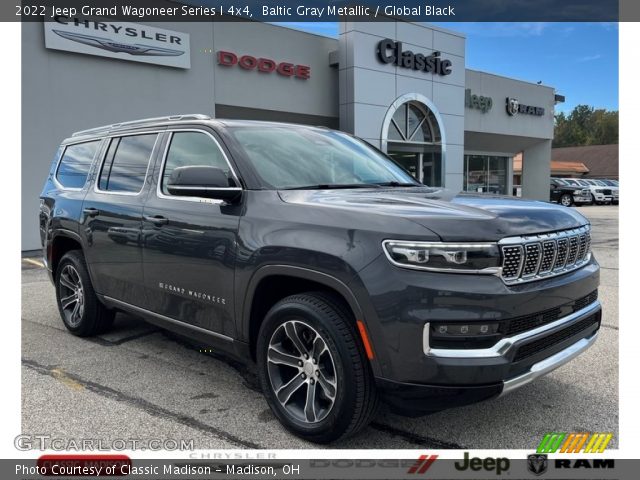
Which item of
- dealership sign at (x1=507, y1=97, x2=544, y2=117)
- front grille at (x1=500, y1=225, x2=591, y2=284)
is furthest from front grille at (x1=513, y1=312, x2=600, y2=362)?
dealership sign at (x1=507, y1=97, x2=544, y2=117)

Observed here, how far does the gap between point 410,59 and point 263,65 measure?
18.2 ft

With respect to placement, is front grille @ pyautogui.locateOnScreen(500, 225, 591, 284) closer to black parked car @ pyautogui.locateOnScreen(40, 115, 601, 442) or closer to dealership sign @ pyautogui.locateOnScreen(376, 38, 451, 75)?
black parked car @ pyautogui.locateOnScreen(40, 115, 601, 442)

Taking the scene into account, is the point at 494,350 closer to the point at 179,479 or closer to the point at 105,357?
the point at 179,479

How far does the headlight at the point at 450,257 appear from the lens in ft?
9.16

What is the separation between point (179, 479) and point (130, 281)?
80.0 inches

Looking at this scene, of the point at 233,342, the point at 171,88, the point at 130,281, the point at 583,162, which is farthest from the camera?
the point at 583,162

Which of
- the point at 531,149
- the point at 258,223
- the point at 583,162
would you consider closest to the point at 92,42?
the point at 258,223

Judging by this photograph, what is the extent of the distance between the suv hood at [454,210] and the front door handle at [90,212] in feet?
7.47

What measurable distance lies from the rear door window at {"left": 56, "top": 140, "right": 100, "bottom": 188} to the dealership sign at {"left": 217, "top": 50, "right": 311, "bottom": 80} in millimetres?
10063

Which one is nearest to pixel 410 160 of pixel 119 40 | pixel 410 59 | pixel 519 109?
pixel 410 59

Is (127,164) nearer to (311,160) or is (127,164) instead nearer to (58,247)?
(58,247)

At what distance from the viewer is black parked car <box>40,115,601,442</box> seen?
2791mm

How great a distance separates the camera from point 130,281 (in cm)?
461

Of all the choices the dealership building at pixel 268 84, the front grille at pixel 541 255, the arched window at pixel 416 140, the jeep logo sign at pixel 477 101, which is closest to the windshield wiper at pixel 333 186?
the front grille at pixel 541 255
